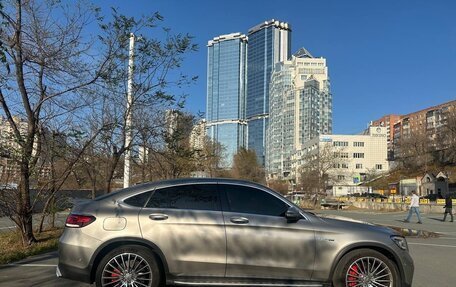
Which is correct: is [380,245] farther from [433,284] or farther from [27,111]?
[27,111]

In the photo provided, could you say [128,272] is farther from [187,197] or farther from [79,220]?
[187,197]

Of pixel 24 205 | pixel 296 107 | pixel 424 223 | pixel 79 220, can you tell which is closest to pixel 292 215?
pixel 79 220

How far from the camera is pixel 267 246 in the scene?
19.8 ft

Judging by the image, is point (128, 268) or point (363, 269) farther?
point (363, 269)

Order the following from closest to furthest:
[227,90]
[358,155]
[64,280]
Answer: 1. [64,280]
2. [227,90]
3. [358,155]

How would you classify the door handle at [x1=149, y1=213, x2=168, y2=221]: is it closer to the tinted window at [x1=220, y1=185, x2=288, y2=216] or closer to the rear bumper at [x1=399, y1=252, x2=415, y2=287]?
the tinted window at [x1=220, y1=185, x2=288, y2=216]

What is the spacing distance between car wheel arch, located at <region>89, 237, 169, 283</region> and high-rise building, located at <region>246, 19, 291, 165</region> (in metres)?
158

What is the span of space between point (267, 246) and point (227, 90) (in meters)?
139

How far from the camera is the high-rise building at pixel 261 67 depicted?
575ft

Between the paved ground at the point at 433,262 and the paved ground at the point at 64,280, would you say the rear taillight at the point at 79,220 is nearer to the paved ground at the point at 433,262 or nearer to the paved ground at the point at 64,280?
the paved ground at the point at 64,280

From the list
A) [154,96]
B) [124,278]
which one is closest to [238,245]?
[124,278]

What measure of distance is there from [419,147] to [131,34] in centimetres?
12019

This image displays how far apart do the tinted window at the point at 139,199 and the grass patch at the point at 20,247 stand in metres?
4.72

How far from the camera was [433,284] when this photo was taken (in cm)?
764
